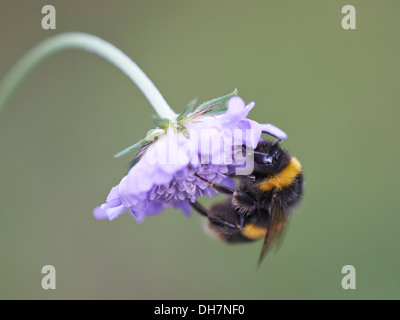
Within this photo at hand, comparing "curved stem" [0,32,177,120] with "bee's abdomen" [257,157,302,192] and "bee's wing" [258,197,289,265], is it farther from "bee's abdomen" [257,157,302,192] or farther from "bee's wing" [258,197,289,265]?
"bee's wing" [258,197,289,265]

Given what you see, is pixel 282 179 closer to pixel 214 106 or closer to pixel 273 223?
pixel 273 223

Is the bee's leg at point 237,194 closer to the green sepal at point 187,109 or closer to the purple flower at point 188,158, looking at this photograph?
the purple flower at point 188,158

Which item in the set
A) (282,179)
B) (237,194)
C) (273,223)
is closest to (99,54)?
(237,194)

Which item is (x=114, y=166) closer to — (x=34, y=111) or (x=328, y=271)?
(x=34, y=111)

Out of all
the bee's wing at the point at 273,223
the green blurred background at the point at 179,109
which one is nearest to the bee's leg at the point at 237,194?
the bee's wing at the point at 273,223

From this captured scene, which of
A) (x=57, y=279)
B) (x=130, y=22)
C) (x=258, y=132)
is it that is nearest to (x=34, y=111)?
(x=130, y=22)

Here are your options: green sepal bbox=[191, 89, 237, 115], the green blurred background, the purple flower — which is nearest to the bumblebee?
the purple flower
